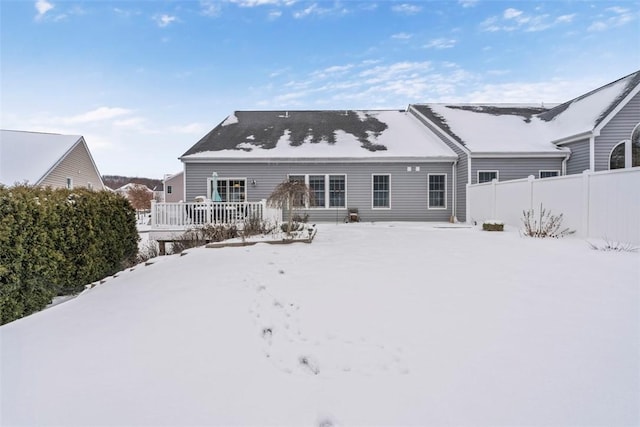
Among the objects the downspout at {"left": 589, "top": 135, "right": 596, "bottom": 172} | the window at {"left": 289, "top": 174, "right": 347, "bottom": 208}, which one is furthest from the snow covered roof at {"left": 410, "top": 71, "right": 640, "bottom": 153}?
the window at {"left": 289, "top": 174, "right": 347, "bottom": 208}

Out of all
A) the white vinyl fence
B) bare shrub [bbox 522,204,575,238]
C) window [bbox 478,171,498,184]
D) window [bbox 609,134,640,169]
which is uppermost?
window [bbox 609,134,640,169]

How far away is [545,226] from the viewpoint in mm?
7891

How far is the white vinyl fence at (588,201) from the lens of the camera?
5941 millimetres

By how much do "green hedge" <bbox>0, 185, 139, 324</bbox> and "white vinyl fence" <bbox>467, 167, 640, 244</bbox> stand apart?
32.1 feet

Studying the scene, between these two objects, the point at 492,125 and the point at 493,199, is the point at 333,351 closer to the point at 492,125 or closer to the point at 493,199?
the point at 493,199

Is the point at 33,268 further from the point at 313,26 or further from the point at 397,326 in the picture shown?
the point at 313,26

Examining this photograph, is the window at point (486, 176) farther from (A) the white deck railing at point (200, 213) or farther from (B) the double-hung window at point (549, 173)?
(A) the white deck railing at point (200, 213)

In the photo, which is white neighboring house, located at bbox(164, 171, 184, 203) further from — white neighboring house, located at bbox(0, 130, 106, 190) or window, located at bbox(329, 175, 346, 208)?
window, located at bbox(329, 175, 346, 208)

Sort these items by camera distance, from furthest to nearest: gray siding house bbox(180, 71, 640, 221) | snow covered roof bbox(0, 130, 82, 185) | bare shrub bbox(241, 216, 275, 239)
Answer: snow covered roof bbox(0, 130, 82, 185), gray siding house bbox(180, 71, 640, 221), bare shrub bbox(241, 216, 275, 239)

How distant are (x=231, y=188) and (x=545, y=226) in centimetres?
1122

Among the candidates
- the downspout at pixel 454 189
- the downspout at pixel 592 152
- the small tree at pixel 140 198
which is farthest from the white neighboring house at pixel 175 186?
the downspout at pixel 592 152

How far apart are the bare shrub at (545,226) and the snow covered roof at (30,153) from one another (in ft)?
70.7

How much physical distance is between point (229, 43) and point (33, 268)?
13959 mm

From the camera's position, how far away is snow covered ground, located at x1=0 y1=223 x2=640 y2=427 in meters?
1.77
